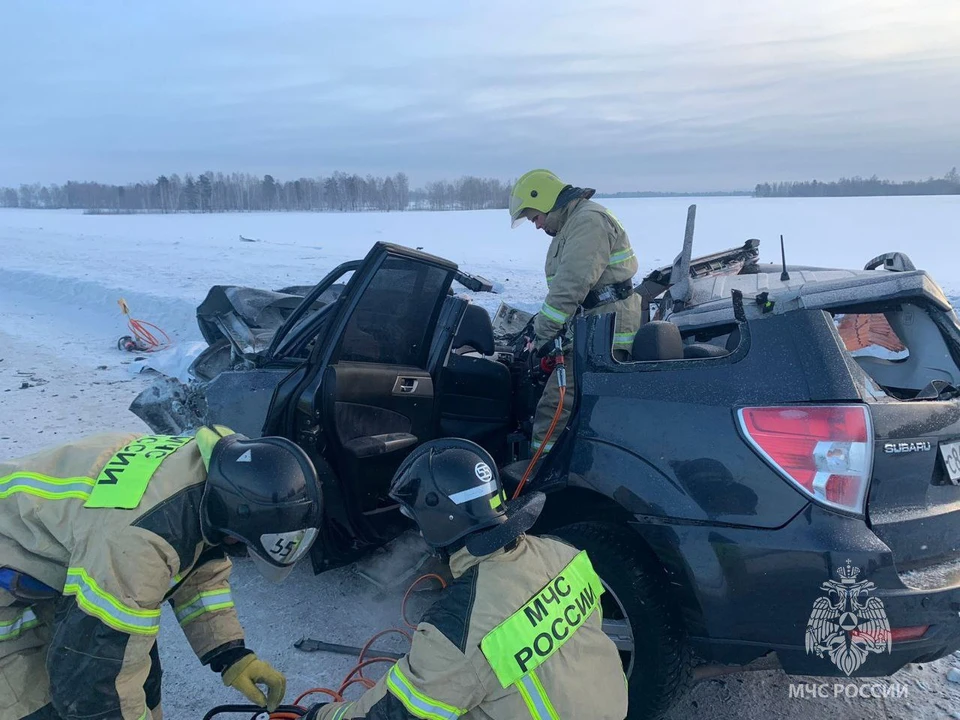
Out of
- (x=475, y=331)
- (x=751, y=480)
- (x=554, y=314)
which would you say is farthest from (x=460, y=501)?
(x=554, y=314)

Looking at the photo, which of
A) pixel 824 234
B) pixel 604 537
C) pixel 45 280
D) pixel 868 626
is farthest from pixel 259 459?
pixel 824 234

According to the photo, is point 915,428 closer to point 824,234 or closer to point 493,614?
point 493,614

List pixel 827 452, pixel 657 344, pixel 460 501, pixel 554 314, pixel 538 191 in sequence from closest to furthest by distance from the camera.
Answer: pixel 460 501, pixel 827 452, pixel 657 344, pixel 554 314, pixel 538 191

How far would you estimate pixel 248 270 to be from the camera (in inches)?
676

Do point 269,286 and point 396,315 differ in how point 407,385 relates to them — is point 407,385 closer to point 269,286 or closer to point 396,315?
point 396,315

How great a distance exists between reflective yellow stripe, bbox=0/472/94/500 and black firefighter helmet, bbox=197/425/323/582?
331 millimetres

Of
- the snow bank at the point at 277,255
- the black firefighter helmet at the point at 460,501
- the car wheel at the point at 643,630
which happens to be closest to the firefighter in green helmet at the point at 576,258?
the car wheel at the point at 643,630

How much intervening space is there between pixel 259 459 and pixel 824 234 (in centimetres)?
2292

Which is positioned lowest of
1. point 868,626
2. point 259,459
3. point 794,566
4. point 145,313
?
point 145,313

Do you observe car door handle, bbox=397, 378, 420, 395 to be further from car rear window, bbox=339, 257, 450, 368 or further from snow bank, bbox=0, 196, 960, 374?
snow bank, bbox=0, 196, 960, 374

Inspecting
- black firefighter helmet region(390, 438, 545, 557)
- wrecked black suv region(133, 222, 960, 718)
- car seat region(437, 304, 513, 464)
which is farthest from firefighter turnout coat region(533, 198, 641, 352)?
black firefighter helmet region(390, 438, 545, 557)

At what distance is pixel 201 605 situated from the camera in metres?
2.43

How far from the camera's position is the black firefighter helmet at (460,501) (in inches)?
75.6

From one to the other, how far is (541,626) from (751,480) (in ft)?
2.80
